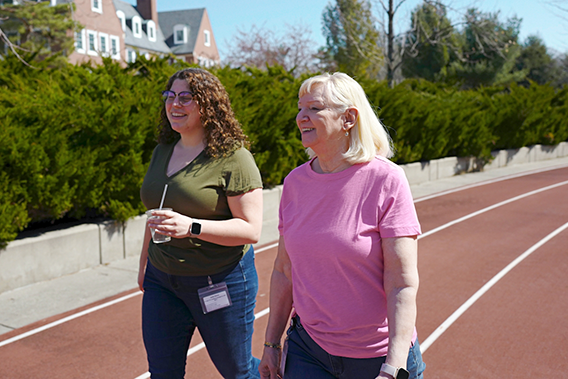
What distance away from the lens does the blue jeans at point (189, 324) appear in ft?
9.59

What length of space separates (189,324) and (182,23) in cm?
6531

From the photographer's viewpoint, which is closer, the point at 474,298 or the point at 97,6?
the point at 474,298

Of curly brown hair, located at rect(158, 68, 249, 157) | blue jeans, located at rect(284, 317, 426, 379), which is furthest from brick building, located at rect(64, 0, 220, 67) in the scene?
blue jeans, located at rect(284, 317, 426, 379)

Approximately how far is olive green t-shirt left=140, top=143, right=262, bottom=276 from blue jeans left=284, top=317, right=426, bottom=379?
0.72 meters

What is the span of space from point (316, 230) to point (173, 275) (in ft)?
3.63

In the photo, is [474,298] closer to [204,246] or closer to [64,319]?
[204,246]

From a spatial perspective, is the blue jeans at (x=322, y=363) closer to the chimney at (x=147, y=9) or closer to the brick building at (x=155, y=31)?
the brick building at (x=155, y=31)

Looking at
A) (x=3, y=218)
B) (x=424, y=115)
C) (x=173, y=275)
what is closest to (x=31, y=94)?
(x=3, y=218)

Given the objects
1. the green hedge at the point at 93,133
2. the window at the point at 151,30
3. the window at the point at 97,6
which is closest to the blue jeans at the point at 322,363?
the green hedge at the point at 93,133

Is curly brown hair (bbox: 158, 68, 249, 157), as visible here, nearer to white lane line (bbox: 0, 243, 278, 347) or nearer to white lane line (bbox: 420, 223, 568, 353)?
white lane line (bbox: 420, 223, 568, 353)

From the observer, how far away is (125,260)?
7.55 metres

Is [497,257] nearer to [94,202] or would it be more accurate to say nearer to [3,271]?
[94,202]

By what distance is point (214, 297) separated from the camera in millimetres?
2930

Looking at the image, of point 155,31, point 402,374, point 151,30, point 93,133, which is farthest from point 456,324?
point 155,31
